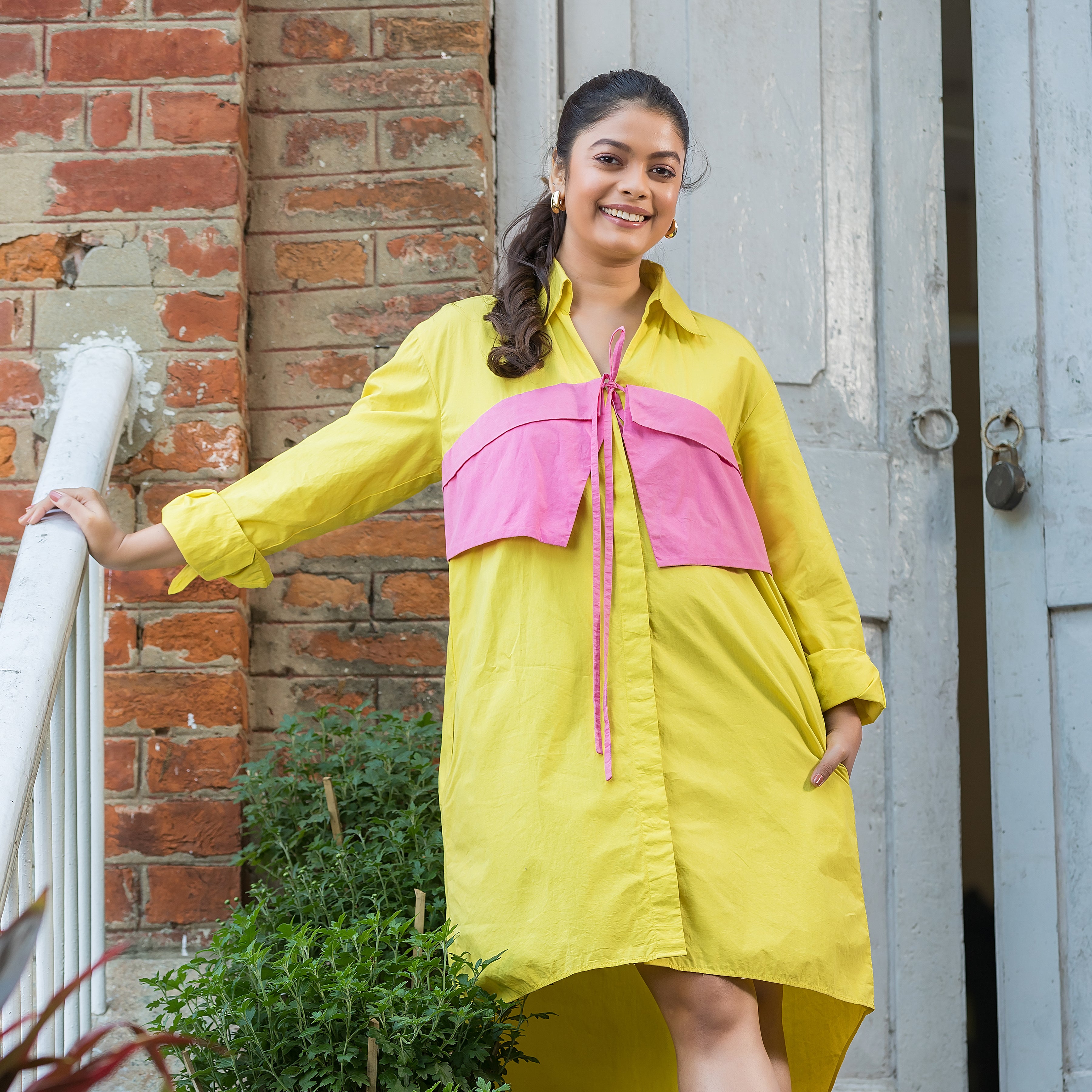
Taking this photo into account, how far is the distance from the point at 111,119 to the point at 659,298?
116 cm

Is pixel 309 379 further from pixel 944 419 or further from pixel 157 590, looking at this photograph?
pixel 944 419

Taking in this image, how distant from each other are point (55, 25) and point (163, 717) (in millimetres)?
1307

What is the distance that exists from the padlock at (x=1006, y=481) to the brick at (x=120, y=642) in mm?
1687

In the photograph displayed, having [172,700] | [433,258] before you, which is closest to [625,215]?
[433,258]

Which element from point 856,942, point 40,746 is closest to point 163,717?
point 40,746

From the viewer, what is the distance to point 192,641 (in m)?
2.15

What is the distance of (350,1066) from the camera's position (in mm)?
1368

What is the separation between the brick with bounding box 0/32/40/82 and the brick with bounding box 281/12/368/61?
18.1 inches

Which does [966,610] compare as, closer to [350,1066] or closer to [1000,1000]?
[1000,1000]

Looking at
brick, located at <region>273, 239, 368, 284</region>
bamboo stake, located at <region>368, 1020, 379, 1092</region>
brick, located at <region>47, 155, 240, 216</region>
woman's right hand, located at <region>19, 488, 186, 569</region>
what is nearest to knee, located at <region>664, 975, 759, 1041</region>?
bamboo stake, located at <region>368, 1020, 379, 1092</region>

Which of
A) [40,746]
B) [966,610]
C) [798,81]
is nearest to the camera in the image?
[40,746]

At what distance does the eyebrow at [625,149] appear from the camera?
67.5 inches

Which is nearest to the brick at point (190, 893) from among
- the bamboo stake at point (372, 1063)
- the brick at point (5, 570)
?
the brick at point (5, 570)

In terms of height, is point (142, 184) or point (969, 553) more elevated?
point (142, 184)
